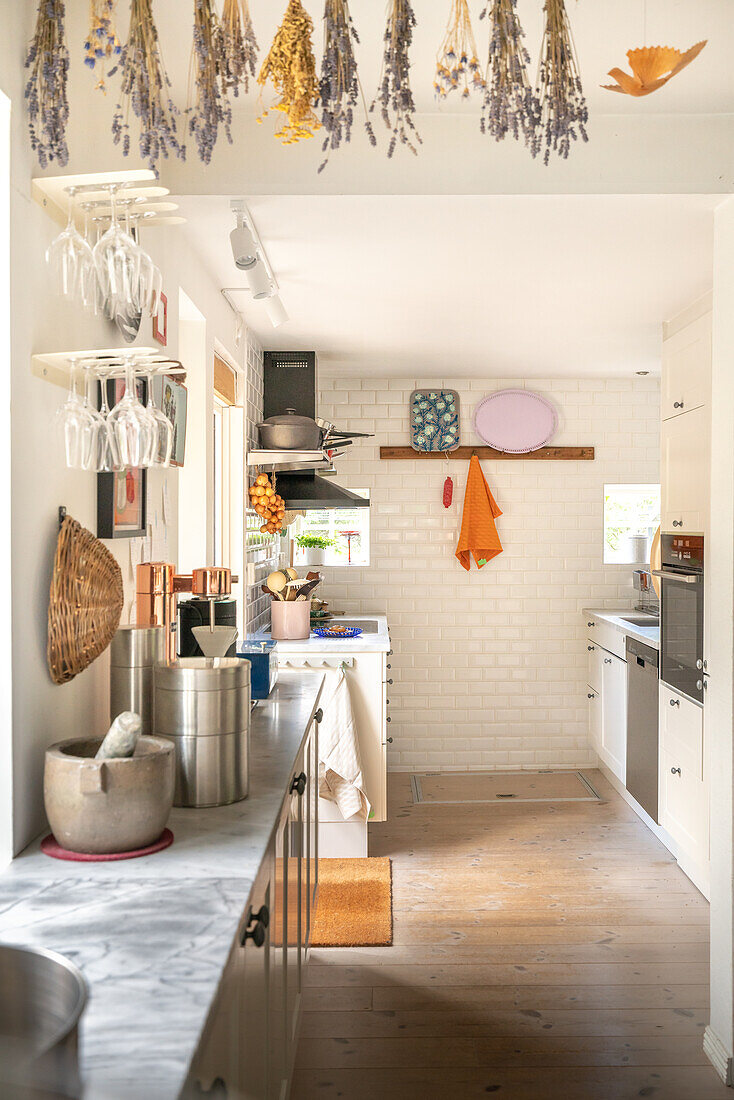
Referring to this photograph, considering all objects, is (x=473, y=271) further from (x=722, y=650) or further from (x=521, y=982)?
(x=521, y=982)

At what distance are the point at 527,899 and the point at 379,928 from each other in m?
0.69

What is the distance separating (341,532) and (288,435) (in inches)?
71.5

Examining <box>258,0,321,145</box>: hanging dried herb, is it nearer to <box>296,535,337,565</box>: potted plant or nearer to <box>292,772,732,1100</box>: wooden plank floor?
<box>292,772,732,1100</box>: wooden plank floor

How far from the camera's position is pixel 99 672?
6.70 feet

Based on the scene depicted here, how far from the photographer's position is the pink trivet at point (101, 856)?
1.48 meters

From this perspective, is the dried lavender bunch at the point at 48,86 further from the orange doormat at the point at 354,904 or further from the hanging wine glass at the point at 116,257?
the orange doormat at the point at 354,904

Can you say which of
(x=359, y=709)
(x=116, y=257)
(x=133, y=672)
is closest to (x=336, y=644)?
(x=359, y=709)

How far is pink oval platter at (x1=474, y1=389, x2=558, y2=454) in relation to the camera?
20.1 ft

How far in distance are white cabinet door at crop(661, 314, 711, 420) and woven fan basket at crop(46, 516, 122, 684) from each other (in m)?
2.76

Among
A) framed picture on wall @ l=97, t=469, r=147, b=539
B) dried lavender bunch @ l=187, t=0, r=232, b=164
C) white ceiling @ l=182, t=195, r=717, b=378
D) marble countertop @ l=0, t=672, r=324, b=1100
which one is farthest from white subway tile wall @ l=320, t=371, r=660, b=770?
dried lavender bunch @ l=187, t=0, r=232, b=164

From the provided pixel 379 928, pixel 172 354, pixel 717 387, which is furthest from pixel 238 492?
pixel 717 387

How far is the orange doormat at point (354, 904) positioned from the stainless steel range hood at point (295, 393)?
1920 mm

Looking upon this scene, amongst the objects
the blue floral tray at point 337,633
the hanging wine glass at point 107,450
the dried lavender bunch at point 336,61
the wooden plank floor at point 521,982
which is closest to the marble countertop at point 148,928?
the hanging wine glass at point 107,450

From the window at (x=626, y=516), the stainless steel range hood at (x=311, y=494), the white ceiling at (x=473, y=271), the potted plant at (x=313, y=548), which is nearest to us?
the white ceiling at (x=473, y=271)
